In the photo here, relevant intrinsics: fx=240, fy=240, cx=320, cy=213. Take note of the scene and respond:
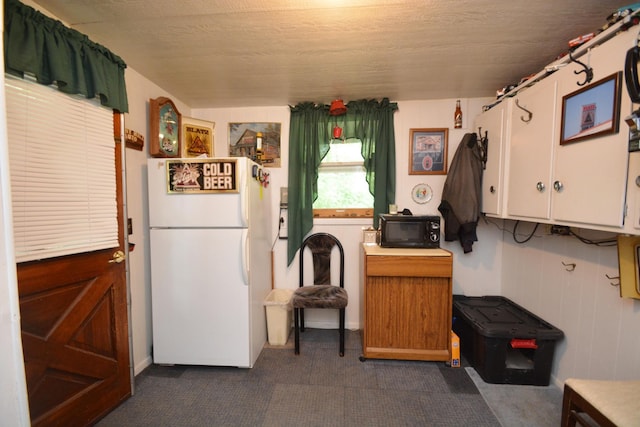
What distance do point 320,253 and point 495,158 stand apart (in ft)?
5.74

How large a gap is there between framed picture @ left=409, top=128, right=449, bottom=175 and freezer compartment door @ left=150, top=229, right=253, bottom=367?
182cm

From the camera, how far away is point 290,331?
246 cm

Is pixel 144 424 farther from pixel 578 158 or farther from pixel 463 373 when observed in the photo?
pixel 578 158

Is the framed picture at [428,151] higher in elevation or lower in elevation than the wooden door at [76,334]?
higher

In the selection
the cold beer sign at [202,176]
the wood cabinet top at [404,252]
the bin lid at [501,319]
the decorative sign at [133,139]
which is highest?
the decorative sign at [133,139]

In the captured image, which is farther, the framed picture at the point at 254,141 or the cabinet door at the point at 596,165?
the framed picture at the point at 254,141

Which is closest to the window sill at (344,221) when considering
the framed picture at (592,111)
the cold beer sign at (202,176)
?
the cold beer sign at (202,176)

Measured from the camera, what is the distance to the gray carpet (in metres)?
1.48

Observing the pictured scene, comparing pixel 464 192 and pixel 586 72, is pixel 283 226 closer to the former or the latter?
pixel 464 192

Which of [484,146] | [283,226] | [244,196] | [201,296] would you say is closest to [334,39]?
[244,196]

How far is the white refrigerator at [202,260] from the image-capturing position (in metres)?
1.82

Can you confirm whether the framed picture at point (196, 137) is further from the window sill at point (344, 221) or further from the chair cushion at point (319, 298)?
the chair cushion at point (319, 298)

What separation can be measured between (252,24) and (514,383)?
9.75 feet

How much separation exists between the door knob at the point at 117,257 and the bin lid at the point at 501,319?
255 cm
